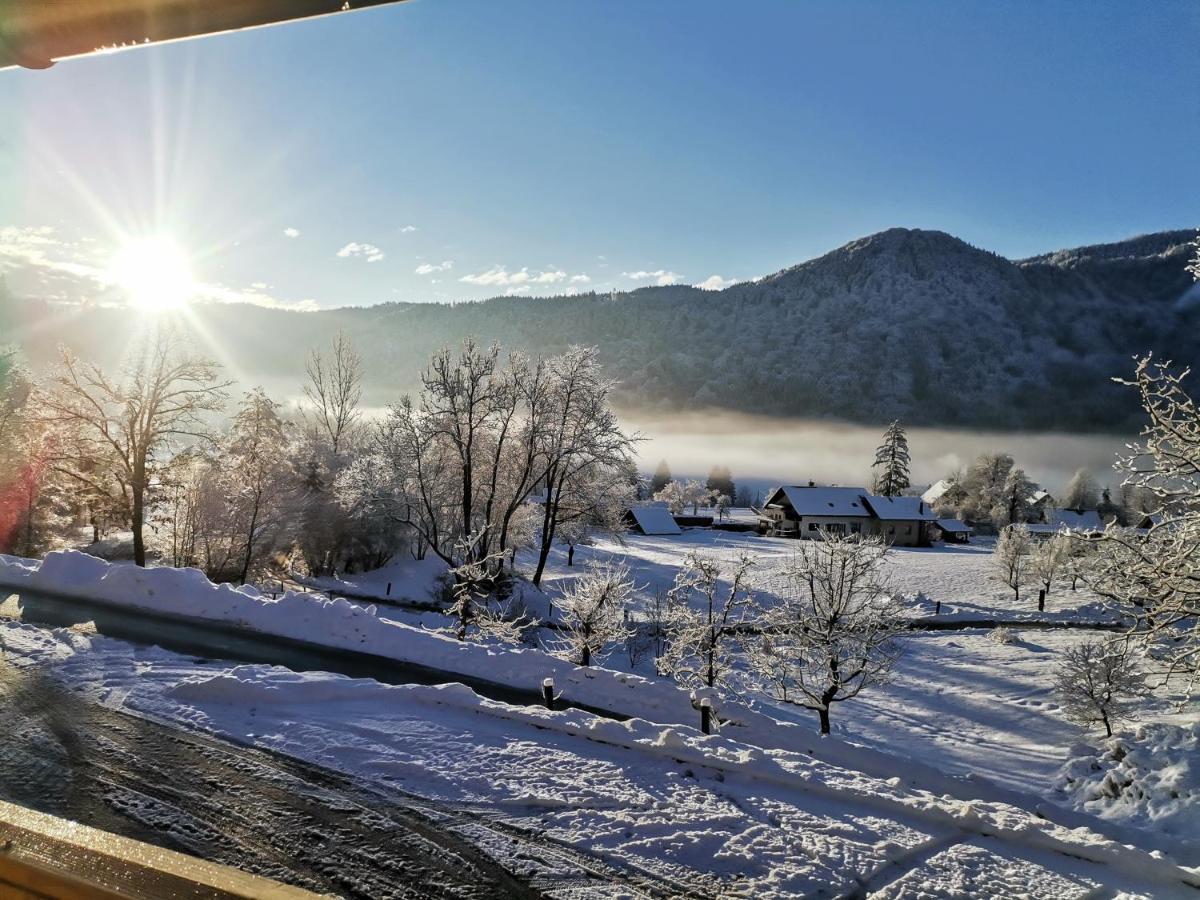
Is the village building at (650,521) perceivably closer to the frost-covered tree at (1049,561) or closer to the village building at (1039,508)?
the frost-covered tree at (1049,561)

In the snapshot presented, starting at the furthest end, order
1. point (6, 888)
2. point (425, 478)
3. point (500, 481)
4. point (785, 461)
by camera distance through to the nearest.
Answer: point (785, 461) < point (500, 481) < point (425, 478) < point (6, 888)

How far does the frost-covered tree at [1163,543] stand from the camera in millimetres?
8664

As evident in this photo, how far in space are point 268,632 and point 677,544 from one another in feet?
188

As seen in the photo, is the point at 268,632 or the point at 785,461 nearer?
the point at 268,632

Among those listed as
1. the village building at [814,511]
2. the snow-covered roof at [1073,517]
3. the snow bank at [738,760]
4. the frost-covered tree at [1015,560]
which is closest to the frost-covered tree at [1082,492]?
the snow-covered roof at [1073,517]

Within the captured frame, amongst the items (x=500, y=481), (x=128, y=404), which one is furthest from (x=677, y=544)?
(x=128, y=404)

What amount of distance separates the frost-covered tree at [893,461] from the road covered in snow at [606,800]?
98.7m

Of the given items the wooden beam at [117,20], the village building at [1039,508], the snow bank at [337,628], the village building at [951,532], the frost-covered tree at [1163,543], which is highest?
the wooden beam at [117,20]

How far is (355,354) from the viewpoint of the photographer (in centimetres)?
4209

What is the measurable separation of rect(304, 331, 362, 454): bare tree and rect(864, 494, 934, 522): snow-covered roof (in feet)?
206

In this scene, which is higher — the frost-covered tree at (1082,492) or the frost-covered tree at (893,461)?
the frost-covered tree at (893,461)

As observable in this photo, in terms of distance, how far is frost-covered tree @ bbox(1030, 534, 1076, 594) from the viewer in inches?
1865

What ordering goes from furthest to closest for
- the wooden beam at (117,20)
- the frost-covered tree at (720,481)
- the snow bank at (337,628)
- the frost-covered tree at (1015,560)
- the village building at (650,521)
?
the frost-covered tree at (720,481) < the village building at (650,521) < the frost-covered tree at (1015,560) < the snow bank at (337,628) < the wooden beam at (117,20)

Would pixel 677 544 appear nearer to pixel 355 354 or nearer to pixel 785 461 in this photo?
pixel 355 354
